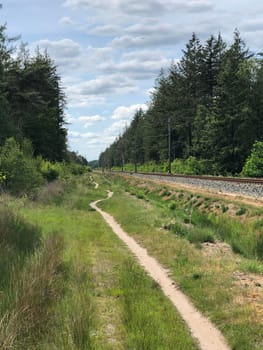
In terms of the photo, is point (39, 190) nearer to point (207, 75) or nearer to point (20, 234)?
point (20, 234)

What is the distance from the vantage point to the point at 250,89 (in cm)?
5500

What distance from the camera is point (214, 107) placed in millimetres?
56375

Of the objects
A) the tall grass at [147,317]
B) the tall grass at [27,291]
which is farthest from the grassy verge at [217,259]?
the tall grass at [27,291]

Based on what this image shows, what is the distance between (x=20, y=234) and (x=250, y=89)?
157 ft

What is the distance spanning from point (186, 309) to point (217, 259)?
4024mm

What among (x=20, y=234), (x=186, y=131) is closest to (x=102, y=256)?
(x=20, y=234)

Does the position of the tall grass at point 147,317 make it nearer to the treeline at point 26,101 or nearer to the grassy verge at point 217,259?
the grassy verge at point 217,259

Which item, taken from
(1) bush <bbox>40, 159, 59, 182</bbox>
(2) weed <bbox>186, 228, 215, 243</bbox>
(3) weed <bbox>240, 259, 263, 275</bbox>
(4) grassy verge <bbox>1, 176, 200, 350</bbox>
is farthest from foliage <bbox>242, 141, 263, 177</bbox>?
(4) grassy verge <bbox>1, 176, 200, 350</bbox>

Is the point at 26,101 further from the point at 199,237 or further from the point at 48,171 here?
the point at 199,237

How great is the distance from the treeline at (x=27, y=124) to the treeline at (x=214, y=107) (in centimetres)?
1753

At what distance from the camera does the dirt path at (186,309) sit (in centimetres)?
665

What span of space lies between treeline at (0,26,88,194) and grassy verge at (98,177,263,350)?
6232mm

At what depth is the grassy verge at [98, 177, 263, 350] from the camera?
24.0 feet

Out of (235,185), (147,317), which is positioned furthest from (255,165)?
(147,317)
